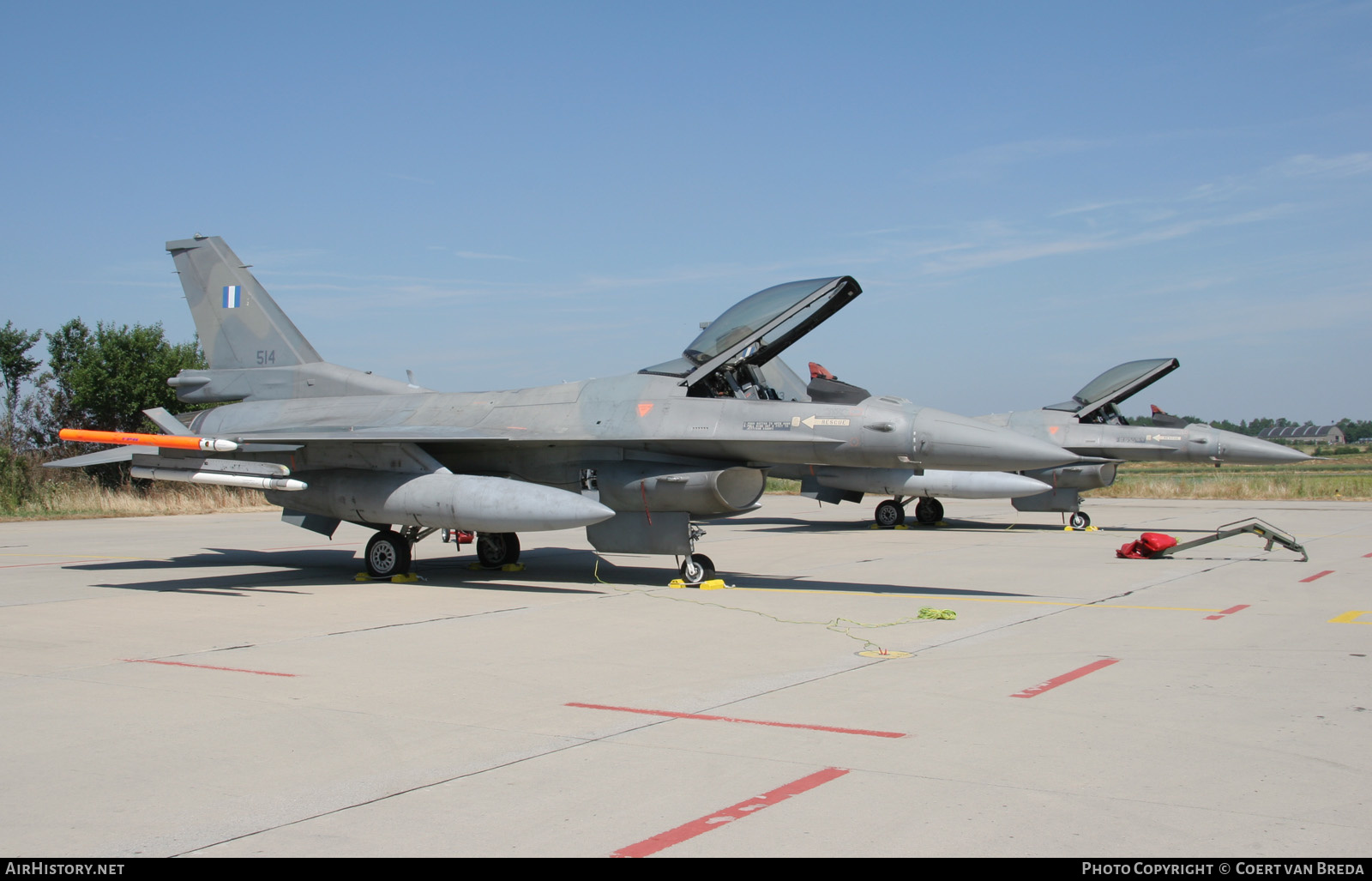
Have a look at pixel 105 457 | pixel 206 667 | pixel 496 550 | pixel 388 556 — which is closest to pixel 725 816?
pixel 206 667

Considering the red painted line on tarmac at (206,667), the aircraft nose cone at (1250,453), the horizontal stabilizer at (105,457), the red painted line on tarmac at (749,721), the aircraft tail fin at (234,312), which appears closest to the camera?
the red painted line on tarmac at (749,721)

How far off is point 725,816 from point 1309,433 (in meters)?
173

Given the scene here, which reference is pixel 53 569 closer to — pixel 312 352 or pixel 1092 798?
pixel 312 352

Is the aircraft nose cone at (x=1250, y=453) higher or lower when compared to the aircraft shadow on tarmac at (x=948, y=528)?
higher

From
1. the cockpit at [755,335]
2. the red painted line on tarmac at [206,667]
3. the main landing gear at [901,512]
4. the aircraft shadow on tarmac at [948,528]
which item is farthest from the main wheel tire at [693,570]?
the main landing gear at [901,512]

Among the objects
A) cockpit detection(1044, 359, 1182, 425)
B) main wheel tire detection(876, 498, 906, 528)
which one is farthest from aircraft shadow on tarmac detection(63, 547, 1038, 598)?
cockpit detection(1044, 359, 1182, 425)

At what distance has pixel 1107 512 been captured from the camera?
26.3 m

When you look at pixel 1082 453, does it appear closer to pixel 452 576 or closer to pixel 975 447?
pixel 975 447

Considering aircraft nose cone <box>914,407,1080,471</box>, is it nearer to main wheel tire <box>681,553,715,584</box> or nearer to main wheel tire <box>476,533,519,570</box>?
main wheel tire <box>681,553,715,584</box>

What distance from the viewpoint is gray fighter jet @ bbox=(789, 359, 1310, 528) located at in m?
19.8

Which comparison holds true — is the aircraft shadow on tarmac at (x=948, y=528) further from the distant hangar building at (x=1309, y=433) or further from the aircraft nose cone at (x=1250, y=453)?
the distant hangar building at (x=1309, y=433)

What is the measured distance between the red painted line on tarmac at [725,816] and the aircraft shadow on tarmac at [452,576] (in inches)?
268

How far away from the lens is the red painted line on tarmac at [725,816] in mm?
3615
